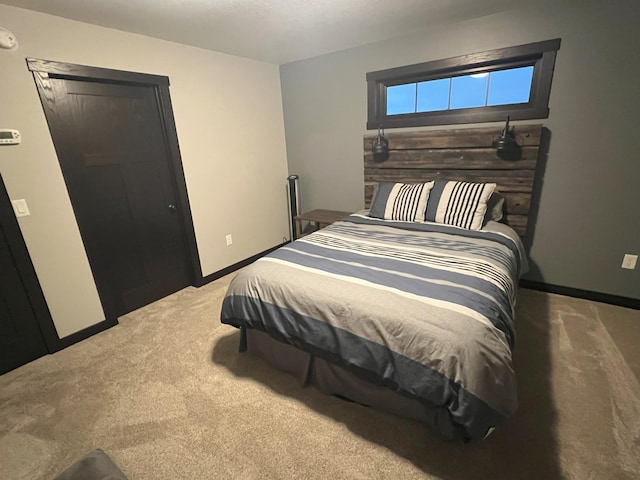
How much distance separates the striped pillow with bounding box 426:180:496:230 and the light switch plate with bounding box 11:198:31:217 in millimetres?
2923

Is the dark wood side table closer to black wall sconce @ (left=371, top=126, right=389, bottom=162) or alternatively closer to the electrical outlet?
black wall sconce @ (left=371, top=126, right=389, bottom=162)

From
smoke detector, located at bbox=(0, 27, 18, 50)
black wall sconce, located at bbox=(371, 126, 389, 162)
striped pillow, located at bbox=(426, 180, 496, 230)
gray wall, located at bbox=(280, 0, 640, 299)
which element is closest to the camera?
smoke detector, located at bbox=(0, 27, 18, 50)

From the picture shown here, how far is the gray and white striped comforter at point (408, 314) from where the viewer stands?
1198 mm

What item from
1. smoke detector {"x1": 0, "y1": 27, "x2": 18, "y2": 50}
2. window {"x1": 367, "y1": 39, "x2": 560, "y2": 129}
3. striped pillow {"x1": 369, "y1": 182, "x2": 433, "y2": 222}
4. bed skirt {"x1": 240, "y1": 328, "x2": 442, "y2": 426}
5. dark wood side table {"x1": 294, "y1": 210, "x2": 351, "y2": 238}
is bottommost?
bed skirt {"x1": 240, "y1": 328, "x2": 442, "y2": 426}

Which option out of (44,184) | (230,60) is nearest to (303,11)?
(230,60)

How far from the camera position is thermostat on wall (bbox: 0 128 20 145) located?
1.82 meters

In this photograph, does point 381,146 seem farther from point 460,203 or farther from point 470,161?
point 460,203

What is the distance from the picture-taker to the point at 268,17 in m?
2.14

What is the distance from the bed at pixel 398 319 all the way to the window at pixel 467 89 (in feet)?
3.54

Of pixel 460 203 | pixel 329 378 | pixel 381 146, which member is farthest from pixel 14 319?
pixel 460 203

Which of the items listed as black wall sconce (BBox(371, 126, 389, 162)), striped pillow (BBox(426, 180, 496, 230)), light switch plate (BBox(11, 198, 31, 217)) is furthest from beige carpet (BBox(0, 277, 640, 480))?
black wall sconce (BBox(371, 126, 389, 162))

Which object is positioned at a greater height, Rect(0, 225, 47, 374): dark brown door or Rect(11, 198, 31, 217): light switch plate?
Rect(11, 198, 31, 217): light switch plate

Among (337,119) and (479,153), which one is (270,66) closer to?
(337,119)

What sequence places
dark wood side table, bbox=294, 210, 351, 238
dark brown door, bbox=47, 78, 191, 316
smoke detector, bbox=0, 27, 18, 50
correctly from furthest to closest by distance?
dark wood side table, bbox=294, 210, 351, 238
dark brown door, bbox=47, 78, 191, 316
smoke detector, bbox=0, 27, 18, 50
